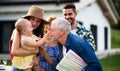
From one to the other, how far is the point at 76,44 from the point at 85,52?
0.45 feet

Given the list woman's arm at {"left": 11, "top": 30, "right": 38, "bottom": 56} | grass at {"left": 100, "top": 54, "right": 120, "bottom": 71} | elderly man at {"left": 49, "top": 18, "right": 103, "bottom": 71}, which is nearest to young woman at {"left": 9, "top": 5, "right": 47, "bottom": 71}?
woman's arm at {"left": 11, "top": 30, "right": 38, "bottom": 56}

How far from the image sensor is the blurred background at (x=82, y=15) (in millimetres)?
21141

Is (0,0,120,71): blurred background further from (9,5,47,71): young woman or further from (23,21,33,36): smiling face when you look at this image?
(23,21,33,36): smiling face

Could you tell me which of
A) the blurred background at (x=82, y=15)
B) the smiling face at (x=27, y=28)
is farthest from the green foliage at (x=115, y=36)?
the smiling face at (x=27, y=28)

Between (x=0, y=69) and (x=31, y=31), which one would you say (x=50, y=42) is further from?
(x=0, y=69)

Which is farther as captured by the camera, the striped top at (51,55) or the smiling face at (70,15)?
the smiling face at (70,15)

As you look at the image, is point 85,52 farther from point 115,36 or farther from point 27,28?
point 115,36

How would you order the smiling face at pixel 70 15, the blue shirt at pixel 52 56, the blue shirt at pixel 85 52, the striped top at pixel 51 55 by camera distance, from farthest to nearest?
the smiling face at pixel 70 15, the striped top at pixel 51 55, the blue shirt at pixel 52 56, the blue shirt at pixel 85 52

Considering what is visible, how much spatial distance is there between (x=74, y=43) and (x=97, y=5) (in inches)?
868

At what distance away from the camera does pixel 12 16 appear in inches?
864

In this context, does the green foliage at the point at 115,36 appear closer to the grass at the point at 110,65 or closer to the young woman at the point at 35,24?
the grass at the point at 110,65

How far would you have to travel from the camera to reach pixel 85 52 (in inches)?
213

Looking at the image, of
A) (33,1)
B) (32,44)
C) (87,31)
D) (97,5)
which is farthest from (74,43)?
(97,5)

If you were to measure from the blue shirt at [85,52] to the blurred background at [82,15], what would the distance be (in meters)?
11.8
